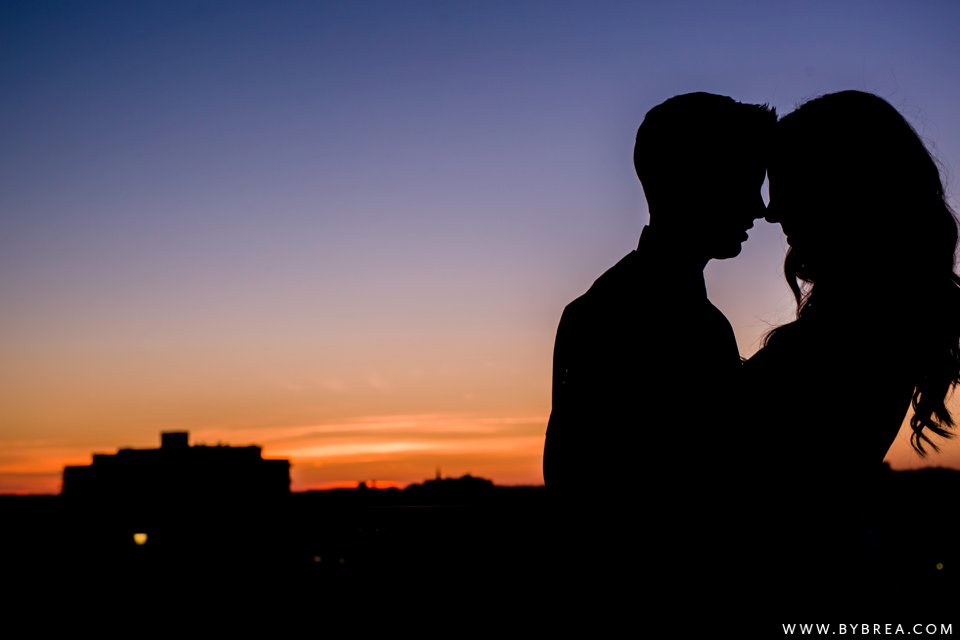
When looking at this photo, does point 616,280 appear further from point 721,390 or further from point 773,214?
point 773,214

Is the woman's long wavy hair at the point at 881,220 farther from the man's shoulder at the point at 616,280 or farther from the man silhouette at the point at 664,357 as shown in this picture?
the man's shoulder at the point at 616,280

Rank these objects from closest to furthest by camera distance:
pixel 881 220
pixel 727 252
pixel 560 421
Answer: pixel 560 421 < pixel 727 252 < pixel 881 220

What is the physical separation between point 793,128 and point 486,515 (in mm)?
1729

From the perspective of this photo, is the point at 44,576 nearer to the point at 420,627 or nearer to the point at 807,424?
the point at 420,627

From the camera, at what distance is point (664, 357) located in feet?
5.42

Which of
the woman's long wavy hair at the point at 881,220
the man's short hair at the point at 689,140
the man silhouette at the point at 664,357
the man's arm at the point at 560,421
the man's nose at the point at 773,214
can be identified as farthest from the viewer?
the man's nose at the point at 773,214

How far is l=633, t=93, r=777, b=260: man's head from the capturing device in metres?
1.85

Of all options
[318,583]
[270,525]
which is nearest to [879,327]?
[318,583]

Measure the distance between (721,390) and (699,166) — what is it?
53cm

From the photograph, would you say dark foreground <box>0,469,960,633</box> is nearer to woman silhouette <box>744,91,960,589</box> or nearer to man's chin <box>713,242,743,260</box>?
woman silhouette <box>744,91,960,589</box>

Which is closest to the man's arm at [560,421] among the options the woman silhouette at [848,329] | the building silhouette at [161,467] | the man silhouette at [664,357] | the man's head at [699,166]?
the man silhouette at [664,357]

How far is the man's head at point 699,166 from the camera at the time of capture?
1.85 meters

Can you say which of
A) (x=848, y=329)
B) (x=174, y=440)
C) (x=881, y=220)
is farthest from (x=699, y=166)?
(x=174, y=440)

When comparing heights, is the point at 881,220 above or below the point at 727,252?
above
